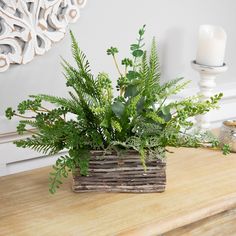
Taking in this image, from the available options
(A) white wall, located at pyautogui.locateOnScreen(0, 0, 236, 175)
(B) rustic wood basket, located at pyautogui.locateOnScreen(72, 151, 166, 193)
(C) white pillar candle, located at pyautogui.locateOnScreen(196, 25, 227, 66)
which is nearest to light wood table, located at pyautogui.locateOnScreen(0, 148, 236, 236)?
(B) rustic wood basket, located at pyautogui.locateOnScreen(72, 151, 166, 193)

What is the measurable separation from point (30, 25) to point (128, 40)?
1.06ft

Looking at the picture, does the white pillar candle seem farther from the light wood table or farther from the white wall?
the light wood table

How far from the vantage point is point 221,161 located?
4.46 feet

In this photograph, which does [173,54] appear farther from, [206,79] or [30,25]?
[30,25]

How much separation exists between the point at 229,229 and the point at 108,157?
13.1 inches

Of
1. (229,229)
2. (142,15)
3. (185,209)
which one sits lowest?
(229,229)

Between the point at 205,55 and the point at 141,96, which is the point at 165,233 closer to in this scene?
the point at 141,96

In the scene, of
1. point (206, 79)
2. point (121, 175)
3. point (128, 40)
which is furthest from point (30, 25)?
point (206, 79)

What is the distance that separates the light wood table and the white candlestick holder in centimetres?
28

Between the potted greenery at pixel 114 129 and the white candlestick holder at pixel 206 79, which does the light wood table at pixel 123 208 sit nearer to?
the potted greenery at pixel 114 129

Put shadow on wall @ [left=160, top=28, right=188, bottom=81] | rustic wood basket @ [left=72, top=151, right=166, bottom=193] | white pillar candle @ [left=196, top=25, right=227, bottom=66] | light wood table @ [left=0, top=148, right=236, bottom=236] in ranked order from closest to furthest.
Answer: light wood table @ [left=0, top=148, right=236, bottom=236], rustic wood basket @ [left=72, top=151, right=166, bottom=193], white pillar candle @ [left=196, top=25, right=227, bottom=66], shadow on wall @ [left=160, top=28, right=188, bottom=81]

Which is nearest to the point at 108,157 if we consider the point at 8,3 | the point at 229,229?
the point at 229,229

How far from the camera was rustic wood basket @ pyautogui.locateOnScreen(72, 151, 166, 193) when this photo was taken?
3.58 feet

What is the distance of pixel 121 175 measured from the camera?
1.11 metres
